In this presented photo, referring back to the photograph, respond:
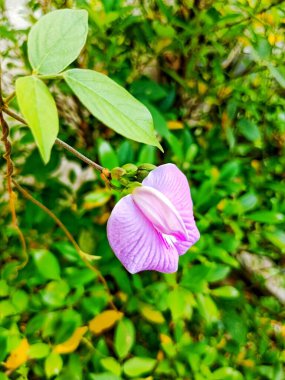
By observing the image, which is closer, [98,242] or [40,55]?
[40,55]

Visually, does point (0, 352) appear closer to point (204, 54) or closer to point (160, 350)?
point (160, 350)

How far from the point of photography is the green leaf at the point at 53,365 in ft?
3.13

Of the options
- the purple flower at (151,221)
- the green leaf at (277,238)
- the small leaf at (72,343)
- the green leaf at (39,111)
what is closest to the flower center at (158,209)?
the purple flower at (151,221)

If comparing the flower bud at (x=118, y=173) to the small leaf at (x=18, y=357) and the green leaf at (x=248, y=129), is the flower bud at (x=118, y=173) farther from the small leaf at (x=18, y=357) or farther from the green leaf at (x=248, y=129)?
the green leaf at (x=248, y=129)

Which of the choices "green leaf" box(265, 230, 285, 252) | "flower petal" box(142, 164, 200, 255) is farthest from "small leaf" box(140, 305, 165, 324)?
"flower petal" box(142, 164, 200, 255)

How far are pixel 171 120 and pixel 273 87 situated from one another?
29 centimetres

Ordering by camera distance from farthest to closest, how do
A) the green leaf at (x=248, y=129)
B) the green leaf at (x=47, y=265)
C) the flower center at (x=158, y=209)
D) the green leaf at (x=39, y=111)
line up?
the green leaf at (x=248, y=129) < the green leaf at (x=47, y=265) < the flower center at (x=158, y=209) < the green leaf at (x=39, y=111)

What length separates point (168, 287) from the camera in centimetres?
105

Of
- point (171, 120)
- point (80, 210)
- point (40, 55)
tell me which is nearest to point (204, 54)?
point (171, 120)

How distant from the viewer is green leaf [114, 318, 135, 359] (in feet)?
3.26

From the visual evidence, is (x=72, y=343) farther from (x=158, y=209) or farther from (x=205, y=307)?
(x=158, y=209)

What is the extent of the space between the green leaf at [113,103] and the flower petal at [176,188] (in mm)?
67

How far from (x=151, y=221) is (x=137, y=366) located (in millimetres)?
622

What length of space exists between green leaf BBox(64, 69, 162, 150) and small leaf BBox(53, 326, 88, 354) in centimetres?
72
